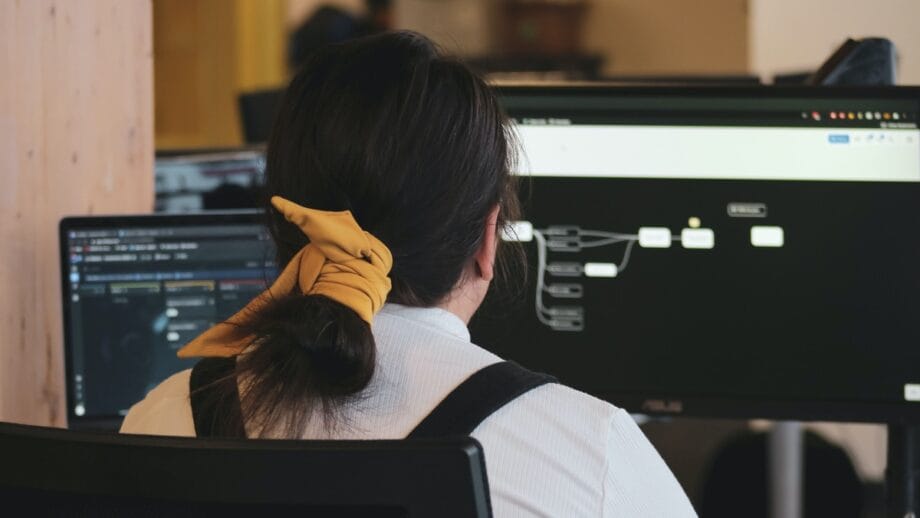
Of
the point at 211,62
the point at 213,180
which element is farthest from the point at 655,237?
the point at 211,62

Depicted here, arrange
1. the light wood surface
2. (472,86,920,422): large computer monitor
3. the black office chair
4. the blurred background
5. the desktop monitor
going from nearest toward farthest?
the black office chair < (472,86,920,422): large computer monitor < the desktop monitor < the blurred background < the light wood surface

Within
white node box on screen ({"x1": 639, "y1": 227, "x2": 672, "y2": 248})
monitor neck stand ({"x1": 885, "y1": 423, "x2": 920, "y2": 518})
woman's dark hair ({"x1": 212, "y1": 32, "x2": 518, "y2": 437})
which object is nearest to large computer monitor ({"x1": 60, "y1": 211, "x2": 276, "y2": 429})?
white node box on screen ({"x1": 639, "y1": 227, "x2": 672, "y2": 248})

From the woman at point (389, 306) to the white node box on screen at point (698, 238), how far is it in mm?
557

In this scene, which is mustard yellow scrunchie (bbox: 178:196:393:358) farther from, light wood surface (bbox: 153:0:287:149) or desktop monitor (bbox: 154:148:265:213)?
light wood surface (bbox: 153:0:287:149)

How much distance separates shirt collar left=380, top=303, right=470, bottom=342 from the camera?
110 centimetres

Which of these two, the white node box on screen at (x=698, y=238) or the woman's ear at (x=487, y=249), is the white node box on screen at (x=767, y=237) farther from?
the woman's ear at (x=487, y=249)

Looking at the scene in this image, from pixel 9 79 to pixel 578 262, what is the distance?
0.78 m

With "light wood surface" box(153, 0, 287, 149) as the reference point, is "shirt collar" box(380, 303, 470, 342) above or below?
below

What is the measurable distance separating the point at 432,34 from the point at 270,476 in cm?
536

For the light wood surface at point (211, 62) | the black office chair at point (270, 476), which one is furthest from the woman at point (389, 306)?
the light wood surface at point (211, 62)

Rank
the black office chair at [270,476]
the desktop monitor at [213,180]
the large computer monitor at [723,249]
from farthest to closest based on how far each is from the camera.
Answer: the desktop monitor at [213,180]
the large computer monitor at [723,249]
the black office chair at [270,476]

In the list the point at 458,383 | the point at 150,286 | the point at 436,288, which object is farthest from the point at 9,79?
the point at 458,383

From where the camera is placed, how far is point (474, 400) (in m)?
0.98

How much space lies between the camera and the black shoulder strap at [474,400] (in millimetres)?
977
